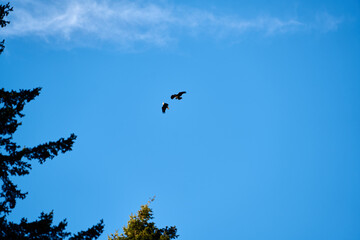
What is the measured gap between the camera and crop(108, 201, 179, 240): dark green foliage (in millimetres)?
12086

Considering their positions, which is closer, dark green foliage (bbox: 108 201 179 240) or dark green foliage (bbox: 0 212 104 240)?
dark green foliage (bbox: 0 212 104 240)

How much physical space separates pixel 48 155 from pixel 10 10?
6.32 meters

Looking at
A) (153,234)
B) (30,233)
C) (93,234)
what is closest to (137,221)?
(153,234)

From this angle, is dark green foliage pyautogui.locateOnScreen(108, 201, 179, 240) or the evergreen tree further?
dark green foliage pyautogui.locateOnScreen(108, 201, 179, 240)

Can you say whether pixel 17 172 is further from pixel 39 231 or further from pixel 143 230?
pixel 143 230

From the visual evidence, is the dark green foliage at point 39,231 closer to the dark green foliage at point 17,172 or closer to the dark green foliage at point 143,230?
the dark green foliage at point 17,172

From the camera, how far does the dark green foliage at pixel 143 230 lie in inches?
476

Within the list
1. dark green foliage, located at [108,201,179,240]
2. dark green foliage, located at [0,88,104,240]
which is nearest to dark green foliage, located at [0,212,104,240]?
dark green foliage, located at [0,88,104,240]

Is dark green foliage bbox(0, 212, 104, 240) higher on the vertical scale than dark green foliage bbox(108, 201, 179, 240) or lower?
lower

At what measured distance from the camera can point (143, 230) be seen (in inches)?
484

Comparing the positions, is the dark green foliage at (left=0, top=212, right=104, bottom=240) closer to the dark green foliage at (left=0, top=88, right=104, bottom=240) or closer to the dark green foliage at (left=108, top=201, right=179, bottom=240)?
the dark green foliage at (left=0, top=88, right=104, bottom=240)

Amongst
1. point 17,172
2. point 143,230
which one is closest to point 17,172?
point 17,172

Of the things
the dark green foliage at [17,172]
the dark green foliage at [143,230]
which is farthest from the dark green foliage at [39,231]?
the dark green foliage at [143,230]

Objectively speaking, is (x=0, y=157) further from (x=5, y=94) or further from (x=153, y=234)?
(x=153, y=234)
